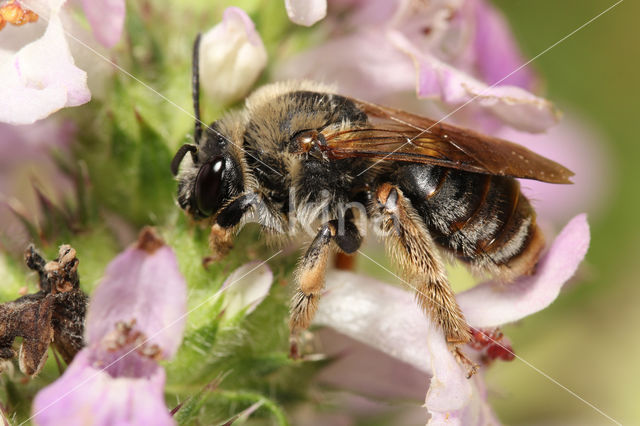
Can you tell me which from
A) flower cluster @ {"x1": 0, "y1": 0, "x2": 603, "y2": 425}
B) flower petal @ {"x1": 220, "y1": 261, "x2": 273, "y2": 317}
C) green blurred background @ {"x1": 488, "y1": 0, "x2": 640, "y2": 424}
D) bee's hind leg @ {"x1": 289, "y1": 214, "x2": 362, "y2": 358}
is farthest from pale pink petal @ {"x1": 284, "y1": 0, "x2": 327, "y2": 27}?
green blurred background @ {"x1": 488, "y1": 0, "x2": 640, "y2": 424}

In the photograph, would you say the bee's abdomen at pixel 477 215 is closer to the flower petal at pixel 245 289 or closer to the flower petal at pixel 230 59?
the flower petal at pixel 245 289

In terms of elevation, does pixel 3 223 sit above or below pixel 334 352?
above

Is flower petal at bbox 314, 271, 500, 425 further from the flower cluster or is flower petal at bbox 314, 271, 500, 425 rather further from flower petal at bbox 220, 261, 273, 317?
flower petal at bbox 220, 261, 273, 317

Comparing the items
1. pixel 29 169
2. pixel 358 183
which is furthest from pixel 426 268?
pixel 29 169

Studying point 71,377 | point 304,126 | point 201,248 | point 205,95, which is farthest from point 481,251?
point 71,377

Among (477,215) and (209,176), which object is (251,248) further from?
(477,215)

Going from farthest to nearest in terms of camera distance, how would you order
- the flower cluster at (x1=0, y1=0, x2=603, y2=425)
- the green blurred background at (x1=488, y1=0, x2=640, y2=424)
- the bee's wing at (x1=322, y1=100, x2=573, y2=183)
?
the green blurred background at (x1=488, y1=0, x2=640, y2=424), the bee's wing at (x1=322, y1=100, x2=573, y2=183), the flower cluster at (x1=0, y1=0, x2=603, y2=425)

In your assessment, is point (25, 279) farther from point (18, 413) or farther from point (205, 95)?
point (205, 95)
